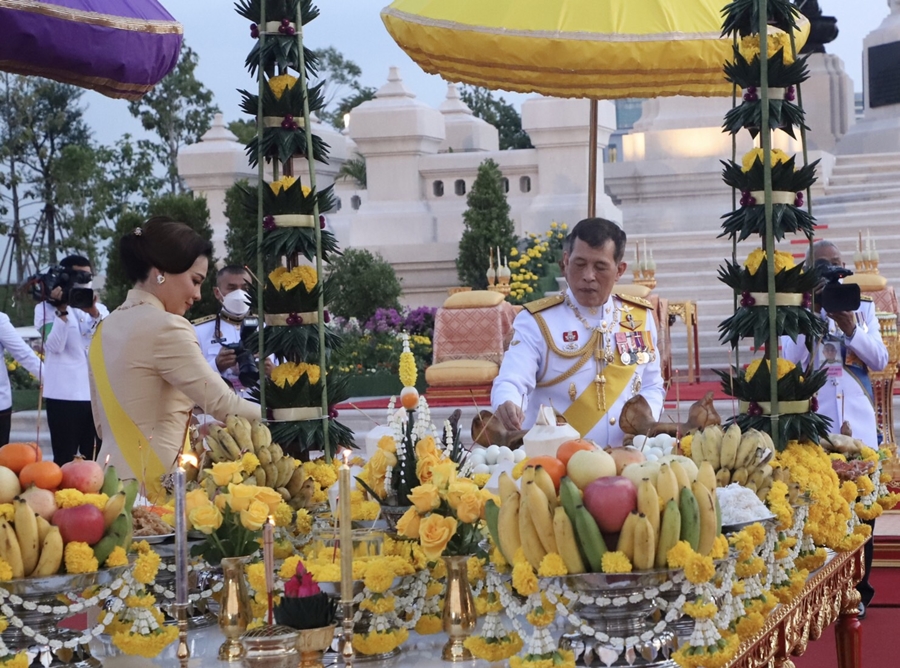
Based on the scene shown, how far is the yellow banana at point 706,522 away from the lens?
222 centimetres

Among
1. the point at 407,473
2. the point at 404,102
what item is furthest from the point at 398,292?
the point at 407,473

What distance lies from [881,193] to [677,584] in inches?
536

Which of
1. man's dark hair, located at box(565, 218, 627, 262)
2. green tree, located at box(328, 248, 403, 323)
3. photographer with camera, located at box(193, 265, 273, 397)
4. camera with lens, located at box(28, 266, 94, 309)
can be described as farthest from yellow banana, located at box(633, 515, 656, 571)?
green tree, located at box(328, 248, 403, 323)

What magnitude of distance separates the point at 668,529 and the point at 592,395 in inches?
82.3

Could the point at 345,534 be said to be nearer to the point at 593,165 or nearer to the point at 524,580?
the point at 524,580

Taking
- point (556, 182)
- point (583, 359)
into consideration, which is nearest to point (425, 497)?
point (583, 359)

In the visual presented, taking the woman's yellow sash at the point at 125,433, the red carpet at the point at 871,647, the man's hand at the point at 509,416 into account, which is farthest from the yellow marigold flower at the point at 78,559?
the red carpet at the point at 871,647

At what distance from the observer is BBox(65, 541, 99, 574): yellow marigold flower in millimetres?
2205

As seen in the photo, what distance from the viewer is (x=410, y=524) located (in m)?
2.41

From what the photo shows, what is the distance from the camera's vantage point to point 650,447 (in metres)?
3.20

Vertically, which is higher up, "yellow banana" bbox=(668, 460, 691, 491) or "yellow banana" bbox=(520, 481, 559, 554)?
"yellow banana" bbox=(668, 460, 691, 491)

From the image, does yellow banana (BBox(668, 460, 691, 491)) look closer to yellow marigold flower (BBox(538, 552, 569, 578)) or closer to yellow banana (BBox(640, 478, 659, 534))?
yellow banana (BBox(640, 478, 659, 534))

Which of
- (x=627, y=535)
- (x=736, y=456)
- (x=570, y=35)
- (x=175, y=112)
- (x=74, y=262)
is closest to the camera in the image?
(x=627, y=535)

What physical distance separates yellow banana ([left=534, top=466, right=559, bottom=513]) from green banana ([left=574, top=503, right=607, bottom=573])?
0.20ft
